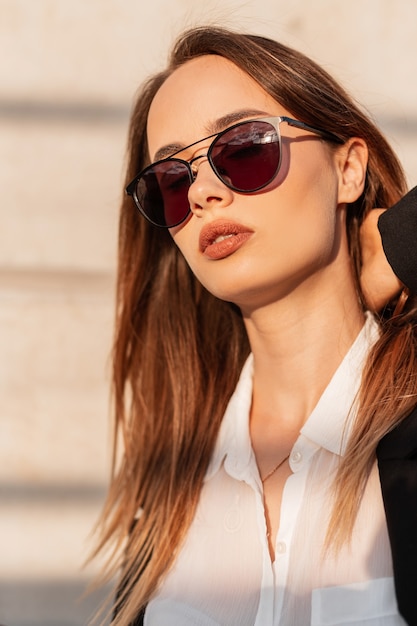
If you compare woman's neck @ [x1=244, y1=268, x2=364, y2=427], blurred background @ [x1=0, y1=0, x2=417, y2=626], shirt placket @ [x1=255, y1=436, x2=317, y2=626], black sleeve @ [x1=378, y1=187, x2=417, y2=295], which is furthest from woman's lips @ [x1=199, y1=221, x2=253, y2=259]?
blurred background @ [x1=0, y1=0, x2=417, y2=626]

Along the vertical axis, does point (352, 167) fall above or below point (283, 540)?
above

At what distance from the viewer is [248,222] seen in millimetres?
1875

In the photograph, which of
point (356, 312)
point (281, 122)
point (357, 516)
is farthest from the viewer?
point (356, 312)

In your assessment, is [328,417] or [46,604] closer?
[328,417]

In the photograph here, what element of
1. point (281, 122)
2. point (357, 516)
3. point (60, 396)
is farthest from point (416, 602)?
point (60, 396)

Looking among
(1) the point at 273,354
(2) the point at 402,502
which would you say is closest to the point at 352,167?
(1) the point at 273,354

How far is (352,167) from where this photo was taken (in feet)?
6.68

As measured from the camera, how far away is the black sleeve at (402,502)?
5.22 feet

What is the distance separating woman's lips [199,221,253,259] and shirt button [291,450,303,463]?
46cm

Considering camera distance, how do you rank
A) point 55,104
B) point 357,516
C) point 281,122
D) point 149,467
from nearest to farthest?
point 357,516, point 281,122, point 149,467, point 55,104

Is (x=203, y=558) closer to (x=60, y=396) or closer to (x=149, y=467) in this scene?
(x=149, y=467)

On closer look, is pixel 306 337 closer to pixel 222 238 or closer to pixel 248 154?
pixel 222 238

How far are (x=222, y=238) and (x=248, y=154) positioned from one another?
0.19 metres

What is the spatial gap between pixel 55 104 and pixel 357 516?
5.50ft
